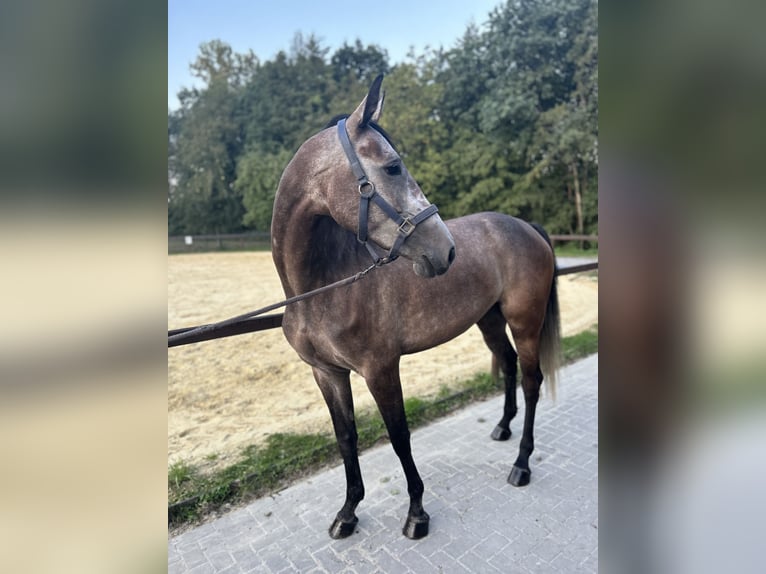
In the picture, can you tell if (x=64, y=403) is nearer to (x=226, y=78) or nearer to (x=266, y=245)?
(x=266, y=245)

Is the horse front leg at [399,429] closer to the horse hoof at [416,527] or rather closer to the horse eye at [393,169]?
the horse hoof at [416,527]

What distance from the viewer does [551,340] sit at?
10.2 ft

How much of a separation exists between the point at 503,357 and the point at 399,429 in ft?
4.56

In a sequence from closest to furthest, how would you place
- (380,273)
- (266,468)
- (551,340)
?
Answer: 1. (380,273)
2. (266,468)
3. (551,340)

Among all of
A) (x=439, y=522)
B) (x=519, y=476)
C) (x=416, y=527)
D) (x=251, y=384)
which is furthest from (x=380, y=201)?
(x=251, y=384)

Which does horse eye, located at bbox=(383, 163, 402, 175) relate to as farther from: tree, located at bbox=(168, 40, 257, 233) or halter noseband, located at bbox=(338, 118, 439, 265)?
tree, located at bbox=(168, 40, 257, 233)

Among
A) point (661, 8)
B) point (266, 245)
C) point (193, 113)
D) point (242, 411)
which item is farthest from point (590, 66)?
point (193, 113)

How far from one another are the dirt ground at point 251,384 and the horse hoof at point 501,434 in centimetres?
104

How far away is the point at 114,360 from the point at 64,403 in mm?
60

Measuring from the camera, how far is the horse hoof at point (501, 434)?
3254 millimetres

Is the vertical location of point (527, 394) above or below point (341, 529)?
above

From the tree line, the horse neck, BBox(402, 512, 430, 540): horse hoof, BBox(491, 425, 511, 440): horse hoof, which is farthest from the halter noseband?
the tree line

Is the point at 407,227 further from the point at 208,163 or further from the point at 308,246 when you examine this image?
the point at 208,163

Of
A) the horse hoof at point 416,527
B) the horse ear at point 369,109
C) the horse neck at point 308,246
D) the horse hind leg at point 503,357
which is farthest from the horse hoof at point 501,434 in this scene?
the horse ear at point 369,109
